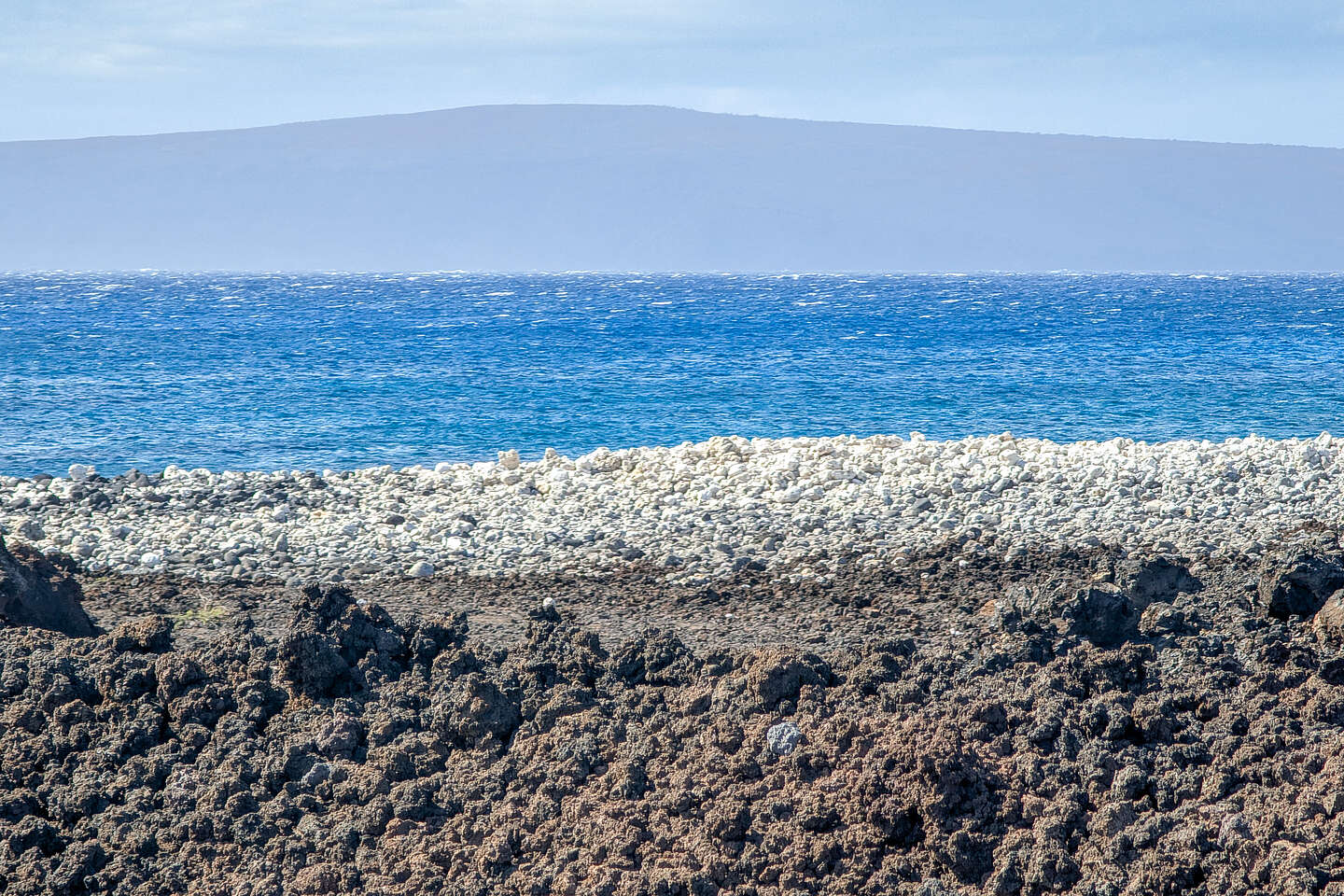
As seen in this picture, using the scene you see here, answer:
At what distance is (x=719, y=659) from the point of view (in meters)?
5.23

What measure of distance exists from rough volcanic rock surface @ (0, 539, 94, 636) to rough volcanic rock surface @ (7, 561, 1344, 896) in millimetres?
1304

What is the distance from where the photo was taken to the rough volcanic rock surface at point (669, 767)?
3.96 metres

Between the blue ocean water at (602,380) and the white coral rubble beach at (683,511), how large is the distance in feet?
20.0

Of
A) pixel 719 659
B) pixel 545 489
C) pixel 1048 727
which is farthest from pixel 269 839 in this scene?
pixel 545 489

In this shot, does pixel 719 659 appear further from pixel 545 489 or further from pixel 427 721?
pixel 545 489

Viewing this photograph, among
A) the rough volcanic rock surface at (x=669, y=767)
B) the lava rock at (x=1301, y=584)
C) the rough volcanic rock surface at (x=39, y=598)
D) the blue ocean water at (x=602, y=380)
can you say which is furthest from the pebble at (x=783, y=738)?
the blue ocean water at (x=602, y=380)

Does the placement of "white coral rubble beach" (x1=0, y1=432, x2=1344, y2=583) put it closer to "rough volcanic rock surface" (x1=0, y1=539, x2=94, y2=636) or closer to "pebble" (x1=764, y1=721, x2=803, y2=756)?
"rough volcanic rock surface" (x1=0, y1=539, x2=94, y2=636)

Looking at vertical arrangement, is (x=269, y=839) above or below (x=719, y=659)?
below

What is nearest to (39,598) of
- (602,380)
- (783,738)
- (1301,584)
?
(783,738)

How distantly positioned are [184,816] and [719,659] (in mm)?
2261

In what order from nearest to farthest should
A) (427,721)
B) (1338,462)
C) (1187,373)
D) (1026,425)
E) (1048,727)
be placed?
(1048,727) → (427,721) → (1338,462) → (1026,425) → (1187,373)

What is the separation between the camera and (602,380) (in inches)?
1217

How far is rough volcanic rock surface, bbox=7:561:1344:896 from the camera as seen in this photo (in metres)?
3.96

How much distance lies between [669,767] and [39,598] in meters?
4.61
